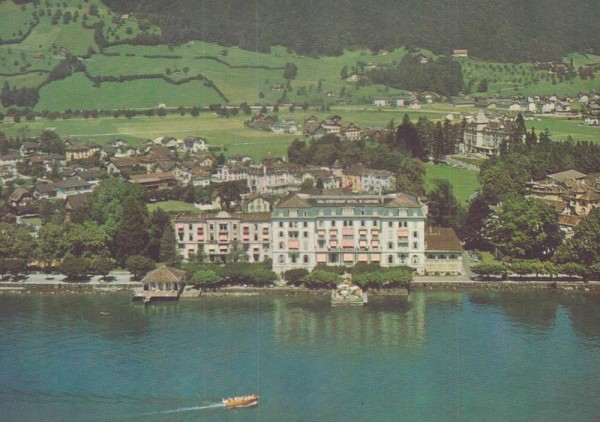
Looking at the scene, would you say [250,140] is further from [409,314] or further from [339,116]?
[409,314]

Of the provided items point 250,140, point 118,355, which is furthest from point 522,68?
point 118,355

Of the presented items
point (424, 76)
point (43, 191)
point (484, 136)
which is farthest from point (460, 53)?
point (43, 191)

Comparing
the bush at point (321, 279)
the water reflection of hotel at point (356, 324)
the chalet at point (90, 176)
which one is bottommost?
the water reflection of hotel at point (356, 324)

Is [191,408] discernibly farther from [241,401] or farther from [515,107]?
[515,107]

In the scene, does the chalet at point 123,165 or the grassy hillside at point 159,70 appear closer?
the chalet at point 123,165

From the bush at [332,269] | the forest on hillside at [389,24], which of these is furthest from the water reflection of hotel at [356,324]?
the forest on hillside at [389,24]

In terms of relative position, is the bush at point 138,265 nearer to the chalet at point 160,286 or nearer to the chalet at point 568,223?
the chalet at point 160,286

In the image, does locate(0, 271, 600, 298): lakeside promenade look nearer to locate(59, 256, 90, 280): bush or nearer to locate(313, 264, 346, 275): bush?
locate(59, 256, 90, 280): bush
